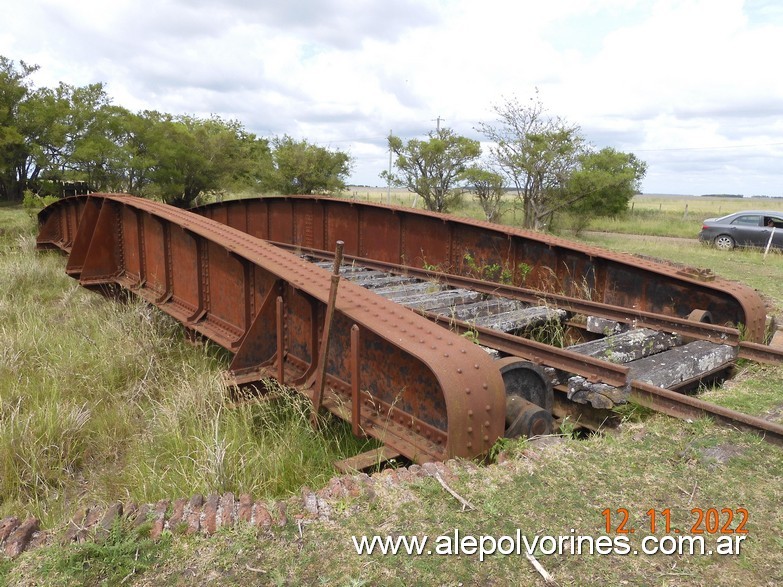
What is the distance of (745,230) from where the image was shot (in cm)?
1822

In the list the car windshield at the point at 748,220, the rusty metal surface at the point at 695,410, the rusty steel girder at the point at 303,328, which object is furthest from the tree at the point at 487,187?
the rusty metal surface at the point at 695,410

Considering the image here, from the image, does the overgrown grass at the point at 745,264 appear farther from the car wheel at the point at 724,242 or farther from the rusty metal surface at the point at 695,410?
the rusty metal surface at the point at 695,410

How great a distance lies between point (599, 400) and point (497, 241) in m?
3.80

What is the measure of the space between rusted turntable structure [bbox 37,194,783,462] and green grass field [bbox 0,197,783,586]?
263 millimetres

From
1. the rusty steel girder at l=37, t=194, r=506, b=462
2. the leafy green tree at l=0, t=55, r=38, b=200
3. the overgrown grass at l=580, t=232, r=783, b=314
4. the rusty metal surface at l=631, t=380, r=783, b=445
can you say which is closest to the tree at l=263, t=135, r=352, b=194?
the leafy green tree at l=0, t=55, r=38, b=200

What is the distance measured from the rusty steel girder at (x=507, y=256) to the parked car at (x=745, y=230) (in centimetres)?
1427

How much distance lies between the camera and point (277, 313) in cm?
425

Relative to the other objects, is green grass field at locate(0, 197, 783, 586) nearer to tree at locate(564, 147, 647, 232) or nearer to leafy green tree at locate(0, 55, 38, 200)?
leafy green tree at locate(0, 55, 38, 200)

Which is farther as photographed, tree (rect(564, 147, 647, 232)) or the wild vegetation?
tree (rect(564, 147, 647, 232))

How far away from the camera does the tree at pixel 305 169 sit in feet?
88.3

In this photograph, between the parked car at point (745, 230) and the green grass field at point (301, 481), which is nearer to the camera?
the green grass field at point (301, 481)

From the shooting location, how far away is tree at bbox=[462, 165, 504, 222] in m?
23.7

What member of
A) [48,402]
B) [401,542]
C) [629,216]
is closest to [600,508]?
[401,542]

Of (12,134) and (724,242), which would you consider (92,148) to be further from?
(724,242)
